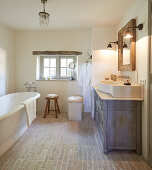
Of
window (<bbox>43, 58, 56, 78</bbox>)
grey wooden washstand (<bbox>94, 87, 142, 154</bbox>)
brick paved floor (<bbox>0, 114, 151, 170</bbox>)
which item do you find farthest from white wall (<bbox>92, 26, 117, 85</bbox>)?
grey wooden washstand (<bbox>94, 87, 142, 154</bbox>)

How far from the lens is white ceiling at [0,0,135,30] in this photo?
281cm

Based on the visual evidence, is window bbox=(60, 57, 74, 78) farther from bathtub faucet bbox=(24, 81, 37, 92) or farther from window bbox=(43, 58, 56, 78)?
bathtub faucet bbox=(24, 81, 37, 92)

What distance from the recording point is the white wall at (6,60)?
4.13 metres

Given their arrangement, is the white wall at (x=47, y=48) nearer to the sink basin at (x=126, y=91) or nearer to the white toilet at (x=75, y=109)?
the white toilet at (x=75, y=109)

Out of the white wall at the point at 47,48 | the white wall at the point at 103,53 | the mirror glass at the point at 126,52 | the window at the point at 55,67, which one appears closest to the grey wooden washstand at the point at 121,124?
A: the mirror glass at the point at 126,52

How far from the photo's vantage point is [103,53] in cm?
419

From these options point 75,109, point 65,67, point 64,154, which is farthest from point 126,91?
point 65,67

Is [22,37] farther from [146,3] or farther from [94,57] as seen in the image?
[146,3]

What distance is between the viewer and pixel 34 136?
303cm

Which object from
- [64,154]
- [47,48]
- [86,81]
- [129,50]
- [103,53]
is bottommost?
[64,154]

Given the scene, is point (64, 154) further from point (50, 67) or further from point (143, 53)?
point (50, 67)

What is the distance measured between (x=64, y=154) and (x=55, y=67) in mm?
3145

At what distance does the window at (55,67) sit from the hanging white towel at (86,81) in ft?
1.49

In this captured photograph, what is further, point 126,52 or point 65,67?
point 65,67
